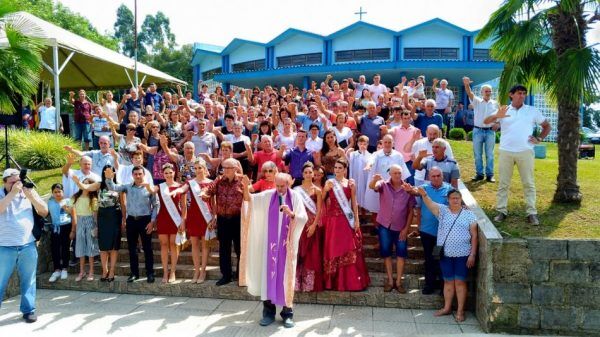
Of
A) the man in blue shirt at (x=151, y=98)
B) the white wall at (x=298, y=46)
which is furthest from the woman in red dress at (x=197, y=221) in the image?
the white wall at (x=298, y=46)

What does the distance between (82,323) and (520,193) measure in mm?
7166

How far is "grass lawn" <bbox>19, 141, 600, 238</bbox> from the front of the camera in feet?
22.4

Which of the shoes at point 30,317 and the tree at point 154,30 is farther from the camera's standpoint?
the tree at point 154,30

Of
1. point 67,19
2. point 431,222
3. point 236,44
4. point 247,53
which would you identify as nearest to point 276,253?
point 431,222

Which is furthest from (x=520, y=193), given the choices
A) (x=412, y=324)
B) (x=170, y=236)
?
(x=170, y=236)

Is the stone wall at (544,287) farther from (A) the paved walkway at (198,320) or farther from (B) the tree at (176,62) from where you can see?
(B) the tree at (176,62)

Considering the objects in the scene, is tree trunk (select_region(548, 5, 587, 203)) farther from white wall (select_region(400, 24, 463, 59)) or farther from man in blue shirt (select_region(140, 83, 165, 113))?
white wall (select_region(400, 24, 463, 59))

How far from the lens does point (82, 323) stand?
6.36 meters

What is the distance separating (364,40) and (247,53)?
8233mm

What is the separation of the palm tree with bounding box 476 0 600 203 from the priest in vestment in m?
4.10

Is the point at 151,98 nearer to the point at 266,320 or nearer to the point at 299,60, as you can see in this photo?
the point at 266,320

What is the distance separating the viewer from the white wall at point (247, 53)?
32.1 meters

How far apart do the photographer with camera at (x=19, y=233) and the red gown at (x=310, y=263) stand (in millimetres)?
3448

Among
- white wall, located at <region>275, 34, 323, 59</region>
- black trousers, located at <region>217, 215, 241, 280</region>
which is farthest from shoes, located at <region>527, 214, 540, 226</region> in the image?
white wall, located at <region>275, 34, 323, 59</region>
